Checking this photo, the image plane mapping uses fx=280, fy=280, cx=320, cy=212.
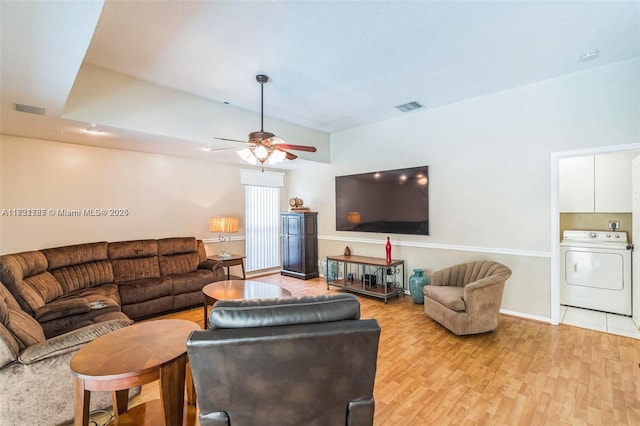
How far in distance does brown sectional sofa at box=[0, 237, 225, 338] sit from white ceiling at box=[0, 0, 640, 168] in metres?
1.54

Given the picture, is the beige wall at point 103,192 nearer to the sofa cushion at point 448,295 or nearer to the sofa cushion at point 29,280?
the sofa cushion at point 29,280

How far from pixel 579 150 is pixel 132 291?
229 inches

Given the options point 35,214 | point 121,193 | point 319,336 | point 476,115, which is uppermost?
point 476,115

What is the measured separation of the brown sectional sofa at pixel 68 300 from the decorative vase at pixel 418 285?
3083 mm

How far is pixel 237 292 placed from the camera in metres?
3.25

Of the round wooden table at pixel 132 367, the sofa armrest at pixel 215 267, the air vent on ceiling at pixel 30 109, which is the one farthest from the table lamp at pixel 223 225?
the round wooden table at pixel 132 367

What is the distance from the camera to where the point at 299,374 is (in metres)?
1.28

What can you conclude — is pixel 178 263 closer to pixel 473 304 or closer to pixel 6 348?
A: pixel 6 348

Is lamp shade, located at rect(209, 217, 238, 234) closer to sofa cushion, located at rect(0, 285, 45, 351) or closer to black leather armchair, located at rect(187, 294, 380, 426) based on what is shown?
sofa cushion, located at rect(0, 285, 45, 351)

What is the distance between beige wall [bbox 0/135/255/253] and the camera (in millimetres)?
3605

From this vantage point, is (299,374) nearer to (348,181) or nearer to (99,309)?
(99,309)

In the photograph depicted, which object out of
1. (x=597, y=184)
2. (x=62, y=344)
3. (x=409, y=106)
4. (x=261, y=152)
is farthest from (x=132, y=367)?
(x=597, y=184)

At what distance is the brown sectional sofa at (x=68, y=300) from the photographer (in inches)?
67.2

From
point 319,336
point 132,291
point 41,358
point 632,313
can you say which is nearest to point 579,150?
point 632,313
